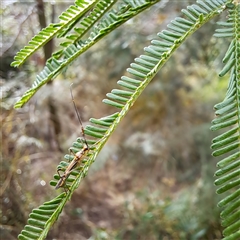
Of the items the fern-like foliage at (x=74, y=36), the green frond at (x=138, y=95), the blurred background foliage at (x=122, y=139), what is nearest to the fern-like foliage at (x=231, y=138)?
the green frond at (x=138, y=95)

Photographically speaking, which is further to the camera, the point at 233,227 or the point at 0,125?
the point at 0,125

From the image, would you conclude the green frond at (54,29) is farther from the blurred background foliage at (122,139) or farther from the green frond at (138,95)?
the blurred background foliage at (122,139)

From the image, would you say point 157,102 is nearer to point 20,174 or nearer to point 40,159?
point 40,159

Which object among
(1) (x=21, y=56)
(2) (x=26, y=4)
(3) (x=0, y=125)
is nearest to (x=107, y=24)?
(1) (x=21, y=56)

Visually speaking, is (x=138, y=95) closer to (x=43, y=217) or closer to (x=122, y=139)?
(x=43, y=217)

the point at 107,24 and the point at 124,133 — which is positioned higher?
the point at 107,24

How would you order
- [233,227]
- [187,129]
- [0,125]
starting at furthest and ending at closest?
[187,129] → [0,125] → [233,227]
